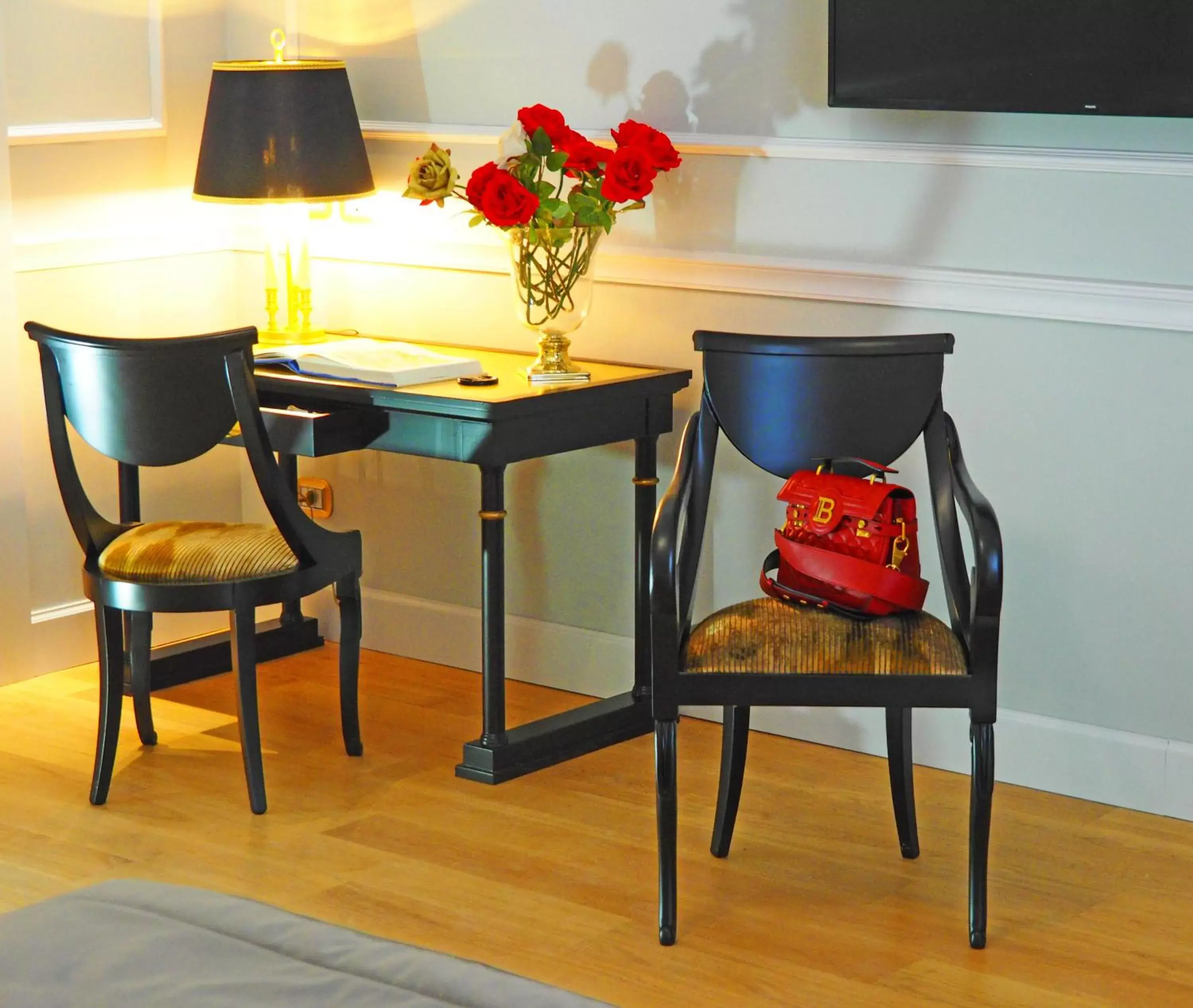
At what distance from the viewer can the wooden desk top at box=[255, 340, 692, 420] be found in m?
3.11

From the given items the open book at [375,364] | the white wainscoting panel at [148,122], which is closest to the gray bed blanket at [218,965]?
the open book at [375,364]

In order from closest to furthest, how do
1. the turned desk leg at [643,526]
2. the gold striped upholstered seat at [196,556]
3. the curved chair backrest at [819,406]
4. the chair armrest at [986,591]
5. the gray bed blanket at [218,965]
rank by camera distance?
the gray bed blanket at [218,965] < the chair armrest at [986,591] < the curved chair backrest at [819,406] < the gold striped upholstered seat at [196,556] < the turned desk leg at [643,526]

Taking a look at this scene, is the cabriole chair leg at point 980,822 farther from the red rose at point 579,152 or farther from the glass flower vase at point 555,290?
the red rose at point 579,152

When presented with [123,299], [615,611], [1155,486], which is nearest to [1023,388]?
[1155,486]

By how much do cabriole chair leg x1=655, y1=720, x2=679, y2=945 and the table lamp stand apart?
1.59m

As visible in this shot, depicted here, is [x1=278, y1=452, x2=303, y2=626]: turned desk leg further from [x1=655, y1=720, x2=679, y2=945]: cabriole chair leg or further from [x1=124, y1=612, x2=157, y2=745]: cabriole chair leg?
[x1=655, y1=720, x2=679, y2=945]: cabriole chair leg

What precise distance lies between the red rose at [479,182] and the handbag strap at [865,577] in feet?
3.24

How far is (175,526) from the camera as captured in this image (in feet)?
10.5

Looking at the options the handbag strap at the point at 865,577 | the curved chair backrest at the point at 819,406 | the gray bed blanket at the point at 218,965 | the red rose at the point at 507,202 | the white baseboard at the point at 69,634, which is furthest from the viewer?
the white baseboard at the point at 69,634

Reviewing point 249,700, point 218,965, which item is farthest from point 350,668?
point 218,965

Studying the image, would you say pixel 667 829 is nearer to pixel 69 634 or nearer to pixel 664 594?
pixel 664 594

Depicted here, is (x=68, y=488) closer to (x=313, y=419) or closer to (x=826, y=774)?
(x=313, y=419)

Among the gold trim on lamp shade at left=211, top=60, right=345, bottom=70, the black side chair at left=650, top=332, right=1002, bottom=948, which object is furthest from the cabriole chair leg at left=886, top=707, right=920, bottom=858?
the gold trim on lamp shade at left=211, top=60, right=345, bottom=70

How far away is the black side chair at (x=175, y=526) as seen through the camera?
2.93 metres
